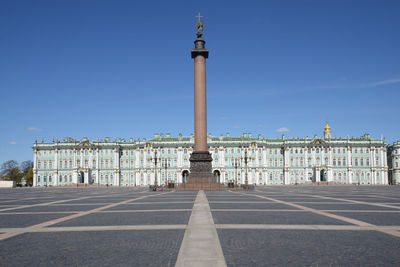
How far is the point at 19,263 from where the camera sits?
6.07m

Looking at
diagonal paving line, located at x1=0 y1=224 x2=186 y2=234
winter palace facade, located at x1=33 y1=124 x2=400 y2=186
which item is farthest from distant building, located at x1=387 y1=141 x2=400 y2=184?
diagonal paving line, located at x1=0 y1=224 x2=186 y2=234

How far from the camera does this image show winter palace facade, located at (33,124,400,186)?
102 m

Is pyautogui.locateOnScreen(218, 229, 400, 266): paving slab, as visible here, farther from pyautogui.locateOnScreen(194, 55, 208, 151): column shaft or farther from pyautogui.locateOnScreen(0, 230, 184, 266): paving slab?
pyautogui.locateOnScreen(194, 55, 208, 151): column shaft

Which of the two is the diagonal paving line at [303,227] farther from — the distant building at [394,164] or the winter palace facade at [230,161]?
the distant building at [394,164]

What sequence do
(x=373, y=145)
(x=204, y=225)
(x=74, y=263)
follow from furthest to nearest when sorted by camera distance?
(x=373, y=145) → (x=204, y=225) → (x=74, y=263)

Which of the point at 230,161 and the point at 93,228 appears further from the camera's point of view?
the point at 230,161

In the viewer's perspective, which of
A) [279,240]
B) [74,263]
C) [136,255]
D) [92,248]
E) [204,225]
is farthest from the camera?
[204,225]

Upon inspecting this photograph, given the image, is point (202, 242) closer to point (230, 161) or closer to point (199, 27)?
point (199, 27)

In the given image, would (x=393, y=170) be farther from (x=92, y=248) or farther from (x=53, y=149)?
(x=92, y=248)

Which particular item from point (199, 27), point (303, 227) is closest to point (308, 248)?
point (303, 227)

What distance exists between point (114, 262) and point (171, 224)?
169 inches

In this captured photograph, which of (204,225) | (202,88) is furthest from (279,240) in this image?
(202,88)

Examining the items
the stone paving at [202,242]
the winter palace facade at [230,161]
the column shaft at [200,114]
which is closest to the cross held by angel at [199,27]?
the column shaft at [200,114]

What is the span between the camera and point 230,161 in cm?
10262
